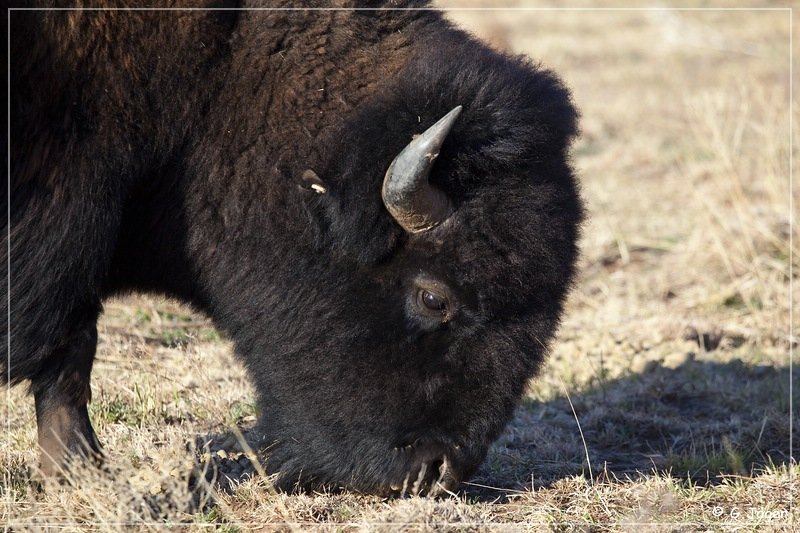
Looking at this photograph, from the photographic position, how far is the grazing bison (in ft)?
13.1

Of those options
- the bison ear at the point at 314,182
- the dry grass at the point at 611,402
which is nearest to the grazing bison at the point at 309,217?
the bison ear at the point at 314,182

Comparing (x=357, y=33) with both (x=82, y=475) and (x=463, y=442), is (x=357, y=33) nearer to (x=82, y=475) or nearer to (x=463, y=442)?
(x=463, y=442)

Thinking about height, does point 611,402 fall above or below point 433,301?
below

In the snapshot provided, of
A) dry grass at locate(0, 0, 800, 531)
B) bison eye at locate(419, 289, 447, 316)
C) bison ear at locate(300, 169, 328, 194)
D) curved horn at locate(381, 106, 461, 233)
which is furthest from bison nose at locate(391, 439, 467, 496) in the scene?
bison ear at locate(300, 169, 328, 194)

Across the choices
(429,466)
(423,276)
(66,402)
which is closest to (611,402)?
(429,466)

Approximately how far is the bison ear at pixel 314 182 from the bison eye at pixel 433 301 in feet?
1.93

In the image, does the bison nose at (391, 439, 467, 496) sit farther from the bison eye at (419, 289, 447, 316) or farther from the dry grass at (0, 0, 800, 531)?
the bison eye at (419, 289, 447, 316)

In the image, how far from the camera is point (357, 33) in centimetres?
446

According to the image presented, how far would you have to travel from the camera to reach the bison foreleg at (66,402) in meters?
4.25

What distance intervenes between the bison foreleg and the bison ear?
1167 mm

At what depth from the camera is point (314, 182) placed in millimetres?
4027

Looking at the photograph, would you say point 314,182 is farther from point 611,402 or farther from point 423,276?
point 611,402

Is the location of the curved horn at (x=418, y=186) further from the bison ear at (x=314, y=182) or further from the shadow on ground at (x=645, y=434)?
the shadow on ground at (x=645, y=434)

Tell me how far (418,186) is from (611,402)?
9.17 feet
